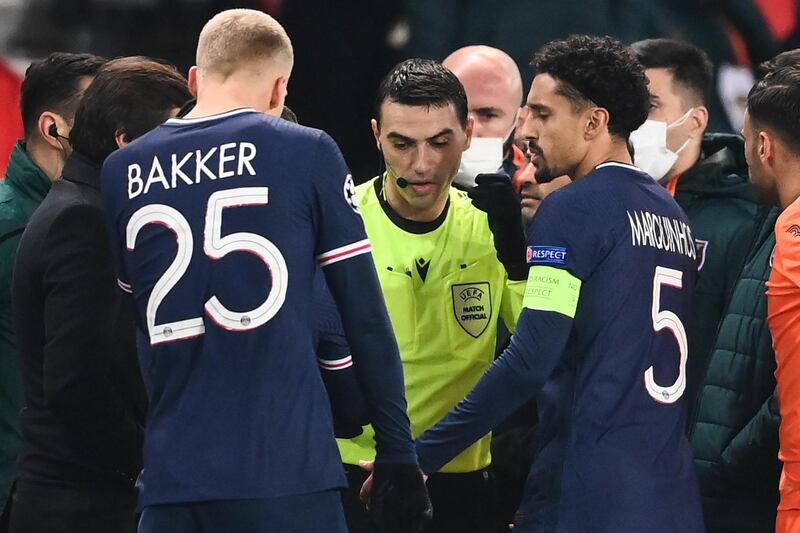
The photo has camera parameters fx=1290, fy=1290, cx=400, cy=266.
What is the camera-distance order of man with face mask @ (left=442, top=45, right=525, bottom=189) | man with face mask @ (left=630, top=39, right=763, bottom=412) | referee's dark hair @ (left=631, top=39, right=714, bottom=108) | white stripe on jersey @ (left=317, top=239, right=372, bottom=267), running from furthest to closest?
man with face mask @ (left=442, top=45, right=525, bottom=189)
referee's dark hair @ (left=631, top=39, right=714, bottom=108)
man with face mask @ (left=630, top=39, right=763, bottom=412)
white stripe on jersey @ (left=317, top=239, right=372, bottom=267)

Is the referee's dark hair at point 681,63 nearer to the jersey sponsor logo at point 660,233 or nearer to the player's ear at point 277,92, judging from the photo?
the jersey sponsor logo at point 660,233

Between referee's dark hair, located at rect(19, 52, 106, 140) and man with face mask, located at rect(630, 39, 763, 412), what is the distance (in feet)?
5.68

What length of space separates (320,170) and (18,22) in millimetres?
3222

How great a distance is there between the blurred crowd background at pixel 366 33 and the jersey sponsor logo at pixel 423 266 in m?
2.25

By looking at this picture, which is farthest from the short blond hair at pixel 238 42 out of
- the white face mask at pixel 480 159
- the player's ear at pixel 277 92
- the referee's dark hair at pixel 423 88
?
the white face mask at pixel 480 159

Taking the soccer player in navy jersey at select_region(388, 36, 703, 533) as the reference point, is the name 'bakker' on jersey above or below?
above

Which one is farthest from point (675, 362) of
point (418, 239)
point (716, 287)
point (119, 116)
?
point (119, 116)

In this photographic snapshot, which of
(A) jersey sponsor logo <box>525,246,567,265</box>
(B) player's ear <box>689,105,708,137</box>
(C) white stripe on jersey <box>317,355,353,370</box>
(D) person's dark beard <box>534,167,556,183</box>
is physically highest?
(B) player's ear <box>689,105,708,137</box>

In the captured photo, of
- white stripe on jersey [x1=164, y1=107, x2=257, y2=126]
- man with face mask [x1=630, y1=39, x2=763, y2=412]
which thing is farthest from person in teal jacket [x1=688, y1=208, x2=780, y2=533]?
white stripe on jersey [x1=164, y1=107, x2=257, y2=126]

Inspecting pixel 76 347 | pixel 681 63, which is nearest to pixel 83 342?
pixel 76 347

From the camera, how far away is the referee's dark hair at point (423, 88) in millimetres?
3400

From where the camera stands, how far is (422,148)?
338 centimetres

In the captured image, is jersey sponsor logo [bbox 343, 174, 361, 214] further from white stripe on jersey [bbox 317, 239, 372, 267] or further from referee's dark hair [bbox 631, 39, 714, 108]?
referee's dark hair [bbox 631, 39, 714, 108]

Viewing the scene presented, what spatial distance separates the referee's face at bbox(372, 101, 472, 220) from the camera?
3373mm
